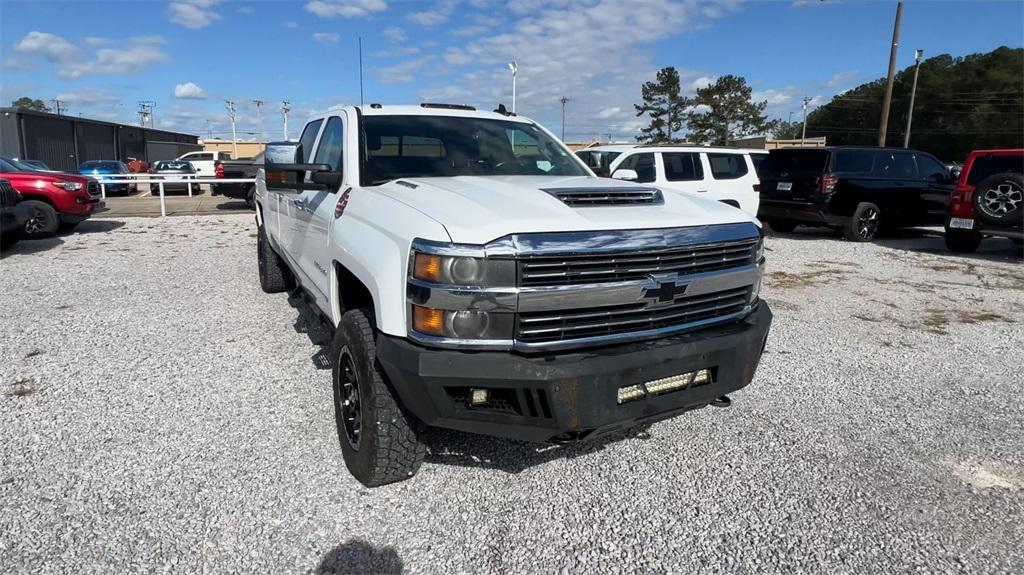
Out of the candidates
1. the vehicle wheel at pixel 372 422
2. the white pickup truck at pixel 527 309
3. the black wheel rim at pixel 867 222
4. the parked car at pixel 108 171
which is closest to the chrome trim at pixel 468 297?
the white pickup truck at pixel 527 309

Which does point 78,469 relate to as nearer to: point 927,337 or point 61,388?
point 61,388

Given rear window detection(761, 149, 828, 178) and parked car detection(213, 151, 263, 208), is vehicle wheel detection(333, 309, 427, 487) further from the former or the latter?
parked car detection(213, 151, 263, 208)

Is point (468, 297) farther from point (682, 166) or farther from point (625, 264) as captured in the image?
point (682, 166)

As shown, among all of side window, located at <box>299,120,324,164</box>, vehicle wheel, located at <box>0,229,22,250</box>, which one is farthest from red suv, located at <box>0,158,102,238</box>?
side window, located at <box>299,120,324,164</box>

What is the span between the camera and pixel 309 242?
13.0ft

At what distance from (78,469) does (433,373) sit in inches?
80.5

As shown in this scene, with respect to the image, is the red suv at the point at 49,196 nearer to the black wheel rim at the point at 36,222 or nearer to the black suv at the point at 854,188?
the black wheel rim at the point at 36,222

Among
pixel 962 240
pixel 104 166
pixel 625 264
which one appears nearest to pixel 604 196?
pixel 625 264

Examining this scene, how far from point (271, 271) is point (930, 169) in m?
12.4

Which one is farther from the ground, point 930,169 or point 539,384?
point 930,169

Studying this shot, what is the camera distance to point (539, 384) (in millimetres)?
2328

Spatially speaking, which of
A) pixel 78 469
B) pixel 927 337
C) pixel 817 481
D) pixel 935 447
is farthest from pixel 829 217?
pixel 78 469

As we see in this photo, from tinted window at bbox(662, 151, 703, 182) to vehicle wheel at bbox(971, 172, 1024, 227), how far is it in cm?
417

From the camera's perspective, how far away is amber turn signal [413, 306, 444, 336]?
2371 millimetres
